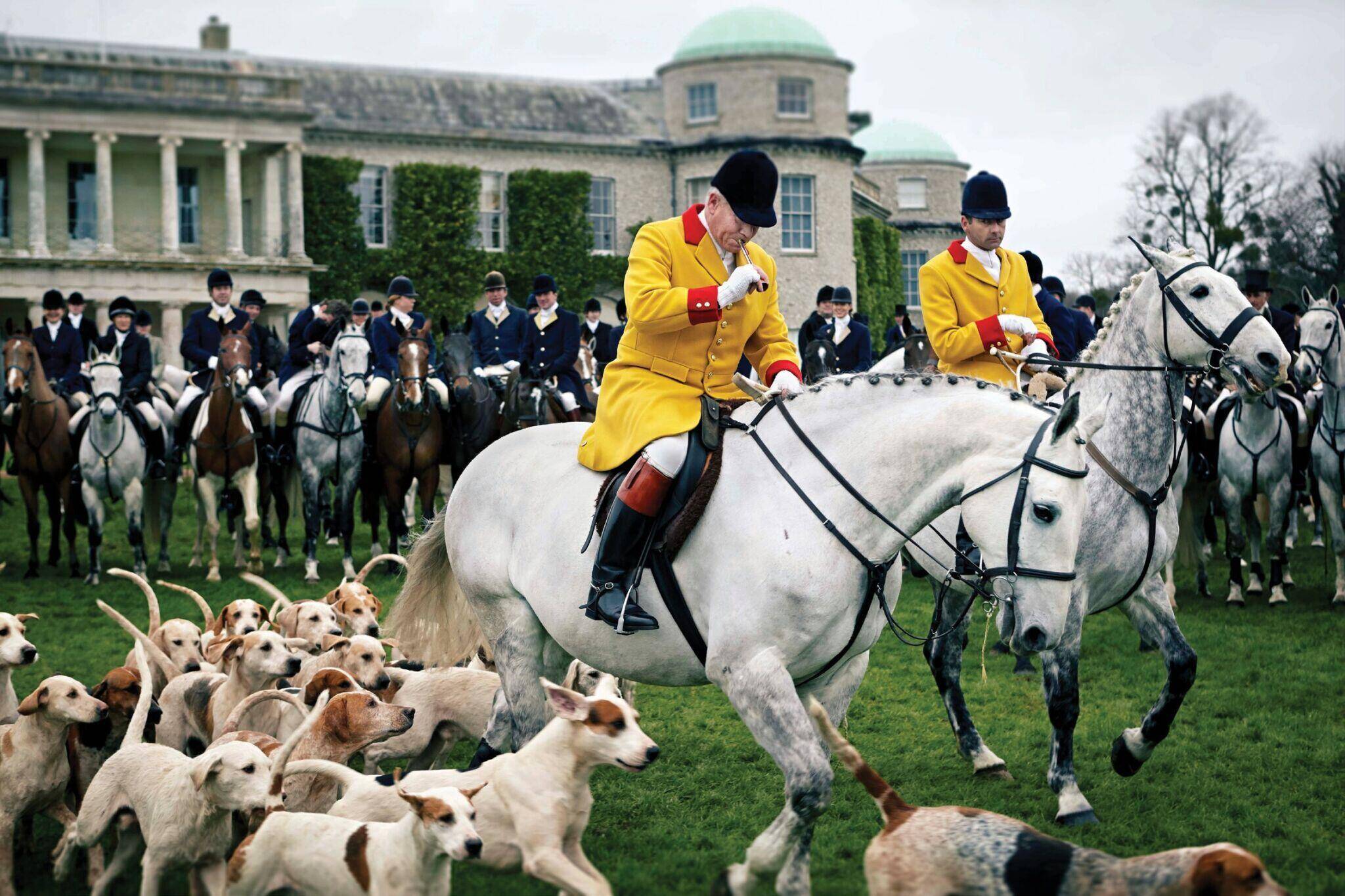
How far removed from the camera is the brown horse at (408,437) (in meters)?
15.5

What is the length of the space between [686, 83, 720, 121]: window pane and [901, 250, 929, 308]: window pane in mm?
13262

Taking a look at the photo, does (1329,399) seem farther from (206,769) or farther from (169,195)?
(169,195)

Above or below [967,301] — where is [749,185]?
above

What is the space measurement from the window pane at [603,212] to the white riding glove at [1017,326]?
129 ft

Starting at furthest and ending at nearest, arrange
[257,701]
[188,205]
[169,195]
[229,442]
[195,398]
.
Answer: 1. [188,205]
2. [169,195]
3. [195,398]
4. [229,442]
5. [257,701]

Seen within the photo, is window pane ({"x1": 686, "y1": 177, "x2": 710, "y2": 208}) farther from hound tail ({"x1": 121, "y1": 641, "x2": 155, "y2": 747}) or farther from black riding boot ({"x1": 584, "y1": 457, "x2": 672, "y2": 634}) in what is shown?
black riding boot ({"x1": 584, "y1": 457, "x2": 672, "y2": 634})

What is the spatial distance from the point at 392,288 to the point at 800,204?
2984 cm

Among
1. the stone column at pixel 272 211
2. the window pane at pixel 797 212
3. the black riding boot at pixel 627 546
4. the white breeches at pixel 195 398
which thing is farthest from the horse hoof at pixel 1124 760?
the stone column at pixel 272 211

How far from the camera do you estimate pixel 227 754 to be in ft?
19.2

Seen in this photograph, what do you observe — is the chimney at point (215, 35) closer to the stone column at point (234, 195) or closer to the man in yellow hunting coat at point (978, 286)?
the stone column at point (234, 195)

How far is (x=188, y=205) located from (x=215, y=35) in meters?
8.37

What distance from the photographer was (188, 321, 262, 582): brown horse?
15.5m

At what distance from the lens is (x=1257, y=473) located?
44.0ft

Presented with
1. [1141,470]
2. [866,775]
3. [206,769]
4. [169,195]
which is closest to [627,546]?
[866,775]
